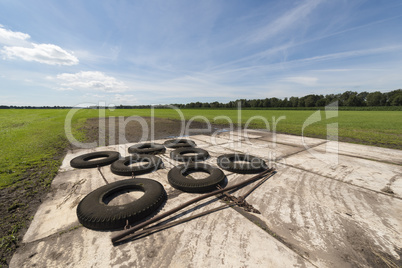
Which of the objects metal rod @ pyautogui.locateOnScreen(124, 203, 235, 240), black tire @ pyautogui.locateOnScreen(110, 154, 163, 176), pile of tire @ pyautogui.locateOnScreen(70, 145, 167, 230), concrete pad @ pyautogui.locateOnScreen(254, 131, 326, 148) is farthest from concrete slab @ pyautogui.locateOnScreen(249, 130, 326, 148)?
pile of tire @ pyautogui.locateOnScreen(70, 145, 167, 230)

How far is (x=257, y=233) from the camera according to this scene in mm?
2355

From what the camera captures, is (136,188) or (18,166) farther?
(18,166)

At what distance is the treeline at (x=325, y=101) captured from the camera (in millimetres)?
63403

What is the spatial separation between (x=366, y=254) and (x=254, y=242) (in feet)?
4.90

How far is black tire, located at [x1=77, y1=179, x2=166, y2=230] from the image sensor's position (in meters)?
2.44

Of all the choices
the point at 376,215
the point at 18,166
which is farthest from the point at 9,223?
the point at 376,215

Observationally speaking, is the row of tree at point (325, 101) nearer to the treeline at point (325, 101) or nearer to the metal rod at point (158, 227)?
the treeline at point (325, 101)

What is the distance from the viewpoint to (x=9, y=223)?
2.56m

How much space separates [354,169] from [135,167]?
693cm

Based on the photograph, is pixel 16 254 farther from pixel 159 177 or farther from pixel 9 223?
pixel 159 177

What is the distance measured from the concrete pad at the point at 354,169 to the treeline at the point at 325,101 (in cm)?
8051

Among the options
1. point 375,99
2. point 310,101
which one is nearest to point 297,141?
point 310,101

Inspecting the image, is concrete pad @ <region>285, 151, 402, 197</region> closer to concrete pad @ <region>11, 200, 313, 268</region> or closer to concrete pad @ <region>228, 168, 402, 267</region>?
concrete pad @ <region>228, 168, 402, 267</region>

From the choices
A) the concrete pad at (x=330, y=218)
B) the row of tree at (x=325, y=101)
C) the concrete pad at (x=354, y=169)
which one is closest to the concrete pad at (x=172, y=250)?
the concrete pad at (x=330, y=218)
